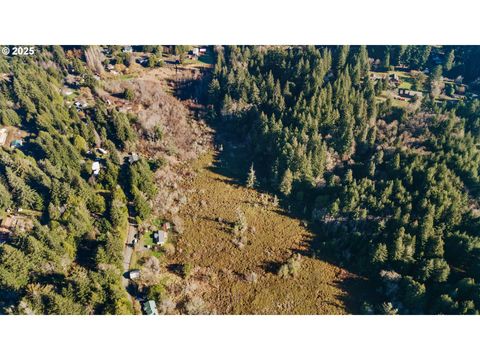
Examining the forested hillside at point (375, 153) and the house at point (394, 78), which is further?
the house at point (394, 78)

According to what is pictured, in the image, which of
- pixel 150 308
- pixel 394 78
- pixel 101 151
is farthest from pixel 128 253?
pixel 394 78

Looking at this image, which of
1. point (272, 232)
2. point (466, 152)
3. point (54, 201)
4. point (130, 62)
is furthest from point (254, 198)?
point (130, 62)

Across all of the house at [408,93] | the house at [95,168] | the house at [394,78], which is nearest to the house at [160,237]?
the house at [95,168]

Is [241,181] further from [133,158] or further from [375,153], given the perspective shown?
[375,153]

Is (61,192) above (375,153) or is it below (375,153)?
below

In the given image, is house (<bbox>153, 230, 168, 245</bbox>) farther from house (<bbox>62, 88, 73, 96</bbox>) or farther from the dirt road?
house (<bbox>62, 88, 73, 96</bbox>)

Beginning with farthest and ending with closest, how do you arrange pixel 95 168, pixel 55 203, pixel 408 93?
pixel 408 93, pixel 95 168, pixel 55 203

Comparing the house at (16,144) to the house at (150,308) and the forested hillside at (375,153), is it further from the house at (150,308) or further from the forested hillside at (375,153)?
the house at (150,308)
